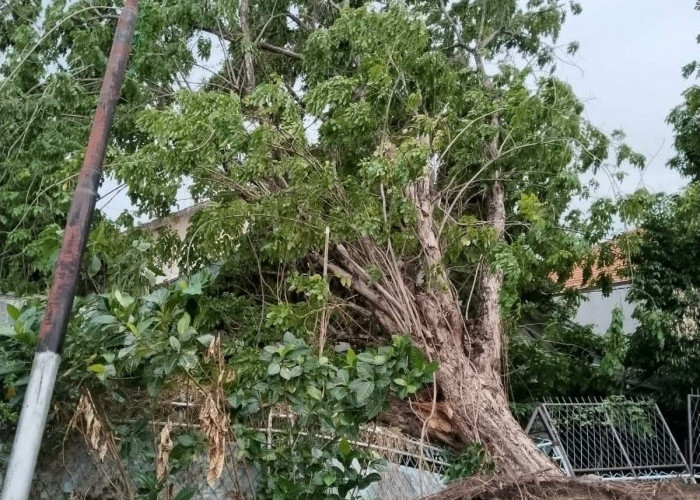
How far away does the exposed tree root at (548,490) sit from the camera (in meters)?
5.00

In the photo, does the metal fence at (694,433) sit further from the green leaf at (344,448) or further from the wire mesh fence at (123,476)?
the green leaf at (344,448)

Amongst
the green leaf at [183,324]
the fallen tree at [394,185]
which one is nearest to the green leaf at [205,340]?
the green leaf at [183,324]

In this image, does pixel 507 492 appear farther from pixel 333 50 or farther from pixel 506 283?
pixel 333 50

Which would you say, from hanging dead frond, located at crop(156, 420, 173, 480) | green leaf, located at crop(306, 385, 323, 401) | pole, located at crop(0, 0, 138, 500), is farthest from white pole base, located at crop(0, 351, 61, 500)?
green leaf, located at crop(306, 385, 323, 401)

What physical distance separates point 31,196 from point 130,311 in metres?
4.98

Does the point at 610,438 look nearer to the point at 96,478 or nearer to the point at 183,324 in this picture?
the point at 96,478

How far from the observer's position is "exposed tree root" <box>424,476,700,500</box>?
5.00 meters

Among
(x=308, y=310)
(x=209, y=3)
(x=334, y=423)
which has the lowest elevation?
(x=334, y=423)

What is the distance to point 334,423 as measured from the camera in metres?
4.23

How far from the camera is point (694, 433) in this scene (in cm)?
898

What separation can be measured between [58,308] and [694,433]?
28.3ft

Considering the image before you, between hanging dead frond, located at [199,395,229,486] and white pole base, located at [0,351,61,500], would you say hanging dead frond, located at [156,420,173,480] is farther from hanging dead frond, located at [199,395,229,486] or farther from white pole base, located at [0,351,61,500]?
white pole base, located at [0,351,61,500]

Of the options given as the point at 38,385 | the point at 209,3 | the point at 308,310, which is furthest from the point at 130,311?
the point at 209,3

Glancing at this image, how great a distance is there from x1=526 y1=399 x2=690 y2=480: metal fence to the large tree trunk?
1352 millimetres
